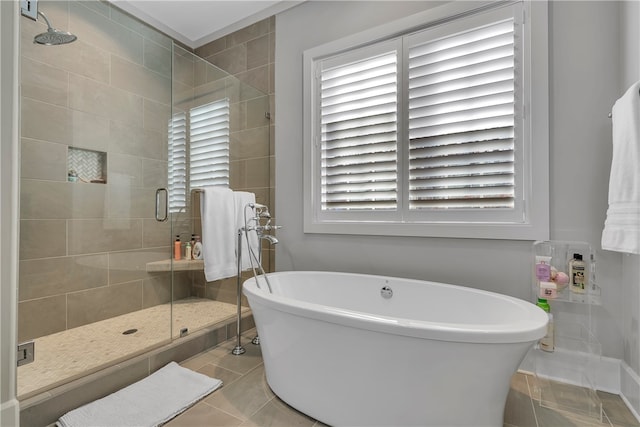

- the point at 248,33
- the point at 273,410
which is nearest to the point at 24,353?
the point at 273,410

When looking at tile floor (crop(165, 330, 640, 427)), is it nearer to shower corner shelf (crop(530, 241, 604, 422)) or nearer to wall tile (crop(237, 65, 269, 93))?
shower corner shelf (crop(530, 241, 604, 422))

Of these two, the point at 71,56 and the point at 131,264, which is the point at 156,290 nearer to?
the point at 131,264

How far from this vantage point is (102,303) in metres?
2.16

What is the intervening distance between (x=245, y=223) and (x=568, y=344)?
2.10 meters

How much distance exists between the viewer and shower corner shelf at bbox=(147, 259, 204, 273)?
7.91 feet

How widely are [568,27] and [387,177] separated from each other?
1.27 m

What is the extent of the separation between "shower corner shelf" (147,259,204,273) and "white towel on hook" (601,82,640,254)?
2.55 meters

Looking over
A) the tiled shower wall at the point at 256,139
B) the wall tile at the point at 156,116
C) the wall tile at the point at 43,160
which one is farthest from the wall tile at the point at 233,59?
the wall tile at the point at 43,160

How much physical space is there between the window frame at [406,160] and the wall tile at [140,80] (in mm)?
1163

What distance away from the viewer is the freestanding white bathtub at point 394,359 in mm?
1081

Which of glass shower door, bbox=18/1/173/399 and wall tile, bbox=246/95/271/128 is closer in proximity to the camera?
glass shower door, bbox=18/1/173/399

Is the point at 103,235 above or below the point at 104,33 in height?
below

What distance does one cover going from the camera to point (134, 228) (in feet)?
7.61

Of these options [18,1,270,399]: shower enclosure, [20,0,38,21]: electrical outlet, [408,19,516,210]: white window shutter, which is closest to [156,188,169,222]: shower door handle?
[18,1,270,399]: shower enclosure
